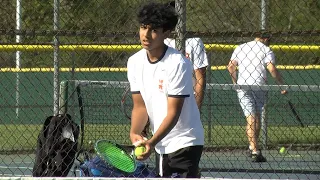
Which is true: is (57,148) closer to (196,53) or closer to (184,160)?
(196,53)

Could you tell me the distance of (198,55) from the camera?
7.69 m

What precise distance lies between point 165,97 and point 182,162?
0.40m

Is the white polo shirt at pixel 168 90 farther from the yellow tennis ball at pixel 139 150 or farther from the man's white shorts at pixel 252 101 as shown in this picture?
the man's white shorts at pixel 252 101

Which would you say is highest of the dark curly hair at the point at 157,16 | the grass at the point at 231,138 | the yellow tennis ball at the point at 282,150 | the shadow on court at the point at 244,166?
the dark curly hair at the point at 157,16

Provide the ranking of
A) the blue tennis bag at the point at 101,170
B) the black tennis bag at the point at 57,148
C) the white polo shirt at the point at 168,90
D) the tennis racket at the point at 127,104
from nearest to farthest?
the white polo shirt at the point at 168,90 < the blue tennis bag at the point at 101,170 < the black tennis bag at the point at 57,148 < the tennis racket at the point at 127,104

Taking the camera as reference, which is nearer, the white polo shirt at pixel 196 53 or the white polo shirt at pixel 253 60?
the white polo shirt at pixel 196 53

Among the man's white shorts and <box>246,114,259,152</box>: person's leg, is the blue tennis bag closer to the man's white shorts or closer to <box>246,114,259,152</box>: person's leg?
<box>246,114,259,152</box>: person's leg

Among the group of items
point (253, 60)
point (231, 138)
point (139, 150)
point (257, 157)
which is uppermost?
point (253, 60)

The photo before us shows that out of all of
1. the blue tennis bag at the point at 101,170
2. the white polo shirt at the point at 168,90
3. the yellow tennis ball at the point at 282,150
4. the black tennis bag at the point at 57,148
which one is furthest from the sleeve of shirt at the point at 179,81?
the yellow tennis ball at the point at 282,150

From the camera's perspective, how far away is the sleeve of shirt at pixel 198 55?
24.9ft

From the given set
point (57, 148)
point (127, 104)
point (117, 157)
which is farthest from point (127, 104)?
point (117, 157)

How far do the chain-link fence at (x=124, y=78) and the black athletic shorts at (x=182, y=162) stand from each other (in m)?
1.86

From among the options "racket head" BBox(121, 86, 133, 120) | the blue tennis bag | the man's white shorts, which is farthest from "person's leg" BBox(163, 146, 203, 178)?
the man's white shorts

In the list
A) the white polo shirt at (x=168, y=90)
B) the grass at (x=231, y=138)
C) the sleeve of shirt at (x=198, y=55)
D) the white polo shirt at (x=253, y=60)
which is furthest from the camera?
the white polo shirt at (x=253, y=60)
